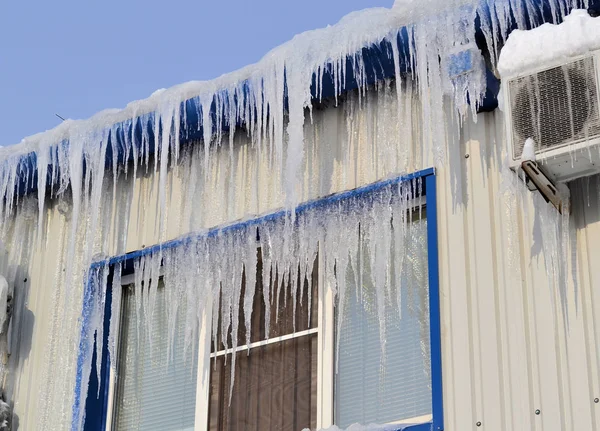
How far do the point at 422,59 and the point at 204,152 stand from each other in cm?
139

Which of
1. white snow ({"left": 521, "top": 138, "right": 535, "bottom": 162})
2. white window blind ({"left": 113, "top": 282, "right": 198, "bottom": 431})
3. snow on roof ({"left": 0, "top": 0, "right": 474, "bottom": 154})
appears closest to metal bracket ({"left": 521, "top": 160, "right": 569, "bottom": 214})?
white snow ({"left": 521, "top": 138, "right": 535, "bottom": 162})

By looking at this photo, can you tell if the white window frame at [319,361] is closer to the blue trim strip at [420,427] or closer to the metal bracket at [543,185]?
Answer: the blue trim strip at [420,427]

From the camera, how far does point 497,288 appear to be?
4957 millimetres

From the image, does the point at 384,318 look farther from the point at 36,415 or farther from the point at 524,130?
the point at 36,415

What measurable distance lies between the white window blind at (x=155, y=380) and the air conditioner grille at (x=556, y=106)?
206cm

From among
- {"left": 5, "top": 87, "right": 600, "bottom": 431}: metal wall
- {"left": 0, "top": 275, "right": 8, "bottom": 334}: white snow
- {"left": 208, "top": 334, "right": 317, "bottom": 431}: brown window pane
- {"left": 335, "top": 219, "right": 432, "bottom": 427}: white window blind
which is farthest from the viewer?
{"left": 0, "top": 275, "right": 8, "bottom": 334}: white snow

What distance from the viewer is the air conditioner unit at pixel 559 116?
459cm

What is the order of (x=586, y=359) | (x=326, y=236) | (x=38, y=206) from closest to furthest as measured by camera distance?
(x=586, y=359) < (x=326, y=236) < (x=38, y=206)

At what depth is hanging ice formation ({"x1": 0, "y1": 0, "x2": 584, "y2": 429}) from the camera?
5.39 meters

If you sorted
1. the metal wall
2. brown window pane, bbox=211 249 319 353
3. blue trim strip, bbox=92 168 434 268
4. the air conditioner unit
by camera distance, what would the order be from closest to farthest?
the air conditioner unit, the metal wall, blue trim strip, bbox=92 168 434 268, brown window pane, bbox=211 249 319 353

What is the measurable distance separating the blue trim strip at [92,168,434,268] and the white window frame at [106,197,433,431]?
0.48ft

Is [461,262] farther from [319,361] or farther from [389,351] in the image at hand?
[319,361]

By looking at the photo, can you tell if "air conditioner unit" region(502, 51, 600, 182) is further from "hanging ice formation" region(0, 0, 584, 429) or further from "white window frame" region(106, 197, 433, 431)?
"white window frame" region(106, 197, 433, 431)

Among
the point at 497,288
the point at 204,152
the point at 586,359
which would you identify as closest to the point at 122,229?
the point at 204,152
